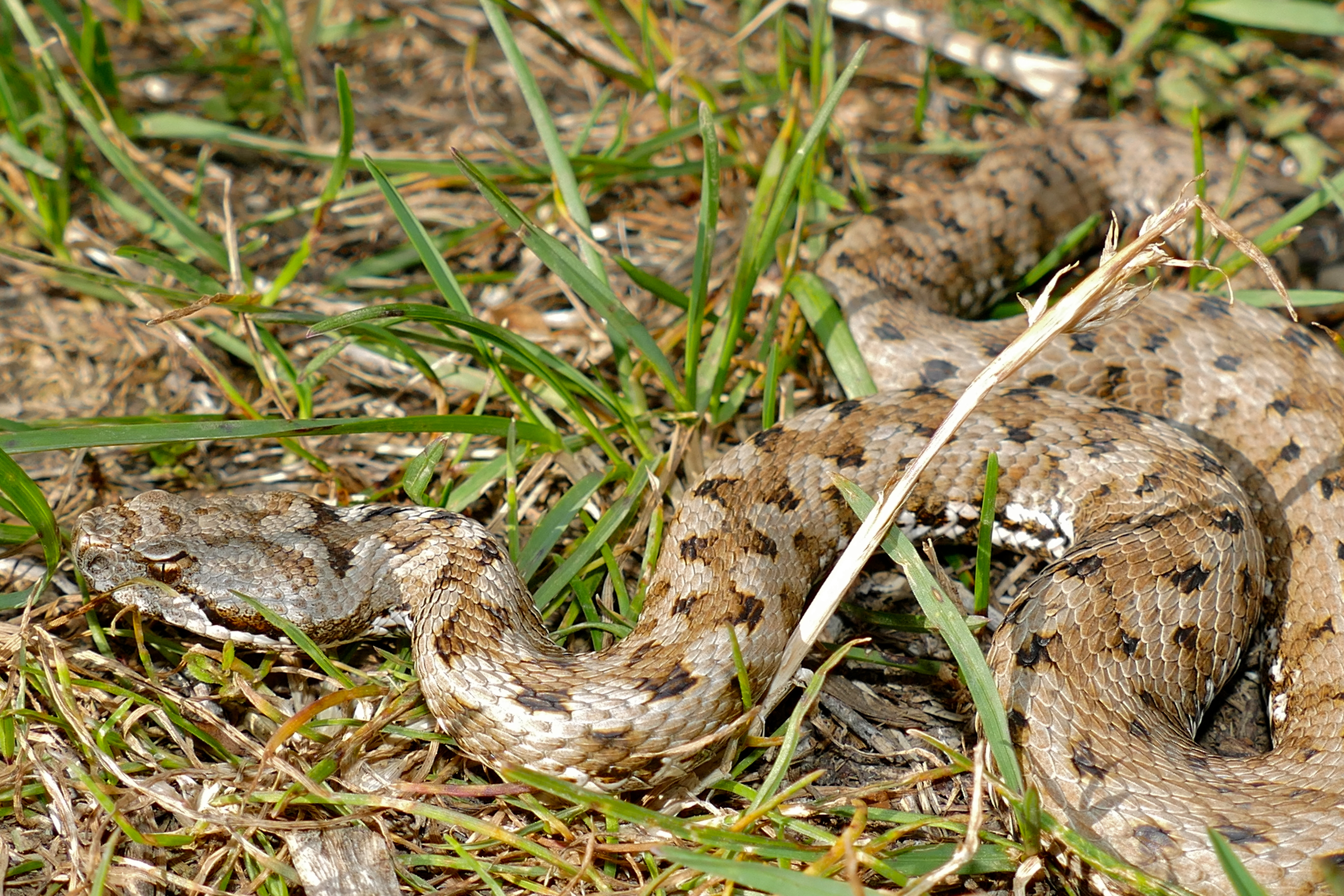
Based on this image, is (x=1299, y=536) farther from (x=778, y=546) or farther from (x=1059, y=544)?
(x=778, y=546)

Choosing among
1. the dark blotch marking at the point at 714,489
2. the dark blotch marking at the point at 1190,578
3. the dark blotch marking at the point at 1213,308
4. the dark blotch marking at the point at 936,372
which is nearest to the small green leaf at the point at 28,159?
the dark blotch marking at the point at 714,489

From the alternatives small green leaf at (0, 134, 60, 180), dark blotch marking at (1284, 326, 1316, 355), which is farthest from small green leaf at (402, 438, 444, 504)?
dark blotch marking at (1284, 326, 1316, 355)

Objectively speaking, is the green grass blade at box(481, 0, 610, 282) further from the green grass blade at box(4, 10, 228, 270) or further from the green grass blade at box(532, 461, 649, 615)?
the green grass blade at box(4, 10, 228, 270)

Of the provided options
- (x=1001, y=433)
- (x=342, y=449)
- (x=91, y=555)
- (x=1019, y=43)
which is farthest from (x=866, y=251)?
(x=91, y=555)

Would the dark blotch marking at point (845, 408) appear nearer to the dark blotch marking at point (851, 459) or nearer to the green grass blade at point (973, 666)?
the dark blotch marking at point (851, 459)

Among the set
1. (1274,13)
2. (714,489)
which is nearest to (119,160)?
(714,489)

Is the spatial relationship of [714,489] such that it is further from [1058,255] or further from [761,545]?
[1058,255]
